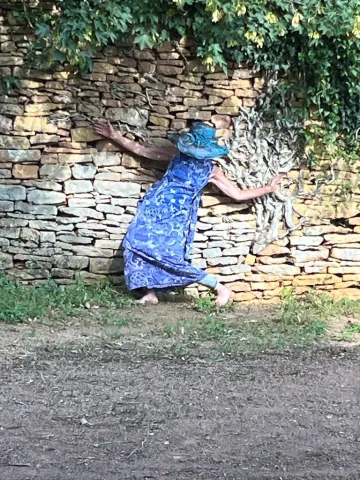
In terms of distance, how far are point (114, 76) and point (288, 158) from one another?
66.0 inches

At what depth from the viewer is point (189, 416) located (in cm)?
414

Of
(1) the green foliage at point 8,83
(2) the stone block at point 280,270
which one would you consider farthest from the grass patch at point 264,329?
(1) the green foliage at point 8,83

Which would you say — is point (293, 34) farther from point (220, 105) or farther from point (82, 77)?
point (82, 77)

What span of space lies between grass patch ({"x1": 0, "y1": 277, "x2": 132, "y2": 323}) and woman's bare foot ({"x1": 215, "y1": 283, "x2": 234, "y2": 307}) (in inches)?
29.9

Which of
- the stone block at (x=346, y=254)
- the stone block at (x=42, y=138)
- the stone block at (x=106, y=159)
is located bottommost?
the stone block at (x=346, y=254)

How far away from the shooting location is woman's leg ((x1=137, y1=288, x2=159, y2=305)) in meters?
6.54

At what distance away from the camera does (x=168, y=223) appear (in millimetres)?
6523

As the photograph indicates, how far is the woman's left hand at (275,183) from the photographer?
6.73m

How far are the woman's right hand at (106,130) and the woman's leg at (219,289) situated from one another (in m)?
1.44

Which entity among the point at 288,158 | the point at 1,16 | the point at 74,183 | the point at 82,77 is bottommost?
the point at 74,183

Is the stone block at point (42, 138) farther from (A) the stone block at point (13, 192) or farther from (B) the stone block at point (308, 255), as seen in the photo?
(B) the stone block at point (308, 255)

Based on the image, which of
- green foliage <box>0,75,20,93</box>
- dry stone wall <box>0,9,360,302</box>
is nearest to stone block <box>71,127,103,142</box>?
dry stone wall <box>0,9,360,302</box>

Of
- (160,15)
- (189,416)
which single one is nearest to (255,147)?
(160,15)

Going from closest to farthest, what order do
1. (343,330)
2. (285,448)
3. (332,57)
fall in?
(285,448) < (343,330) < (332,57)
